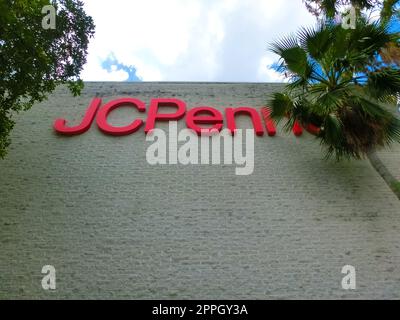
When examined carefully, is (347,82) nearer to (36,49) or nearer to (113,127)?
(113,127)

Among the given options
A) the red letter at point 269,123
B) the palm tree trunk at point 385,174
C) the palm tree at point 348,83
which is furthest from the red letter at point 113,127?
the palm tree trunk at point 385,174

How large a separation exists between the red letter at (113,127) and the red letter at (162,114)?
0.20 metres

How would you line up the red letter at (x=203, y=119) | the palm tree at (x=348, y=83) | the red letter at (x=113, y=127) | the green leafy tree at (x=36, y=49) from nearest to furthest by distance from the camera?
the green leafy tree at (x=36, y=49) → the palm tree at (x=348, y=83) → the red letter at (x=113, y=127) → the red letter at (x=203, y=119)

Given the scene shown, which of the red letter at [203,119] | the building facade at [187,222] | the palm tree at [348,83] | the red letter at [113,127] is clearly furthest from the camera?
the red letter at [203,119]

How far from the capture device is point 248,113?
27.3 feet

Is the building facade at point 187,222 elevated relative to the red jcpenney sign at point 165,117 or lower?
lower

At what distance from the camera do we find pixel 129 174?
7148mm

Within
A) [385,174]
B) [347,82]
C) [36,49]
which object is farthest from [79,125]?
[385,174]

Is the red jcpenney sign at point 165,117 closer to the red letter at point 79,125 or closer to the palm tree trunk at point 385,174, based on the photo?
the red letter at point 79,125

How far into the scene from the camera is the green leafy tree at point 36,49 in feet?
17.9

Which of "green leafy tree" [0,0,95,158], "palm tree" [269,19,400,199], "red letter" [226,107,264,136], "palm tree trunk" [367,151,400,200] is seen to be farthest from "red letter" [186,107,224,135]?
"palm tree trunk" [367,151,400,200]

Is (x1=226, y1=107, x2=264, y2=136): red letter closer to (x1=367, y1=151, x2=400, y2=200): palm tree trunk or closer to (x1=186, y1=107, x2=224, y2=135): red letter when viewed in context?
(x1=186, y1=107, x2=224, y2=135): red letter

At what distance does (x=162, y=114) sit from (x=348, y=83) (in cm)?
373
